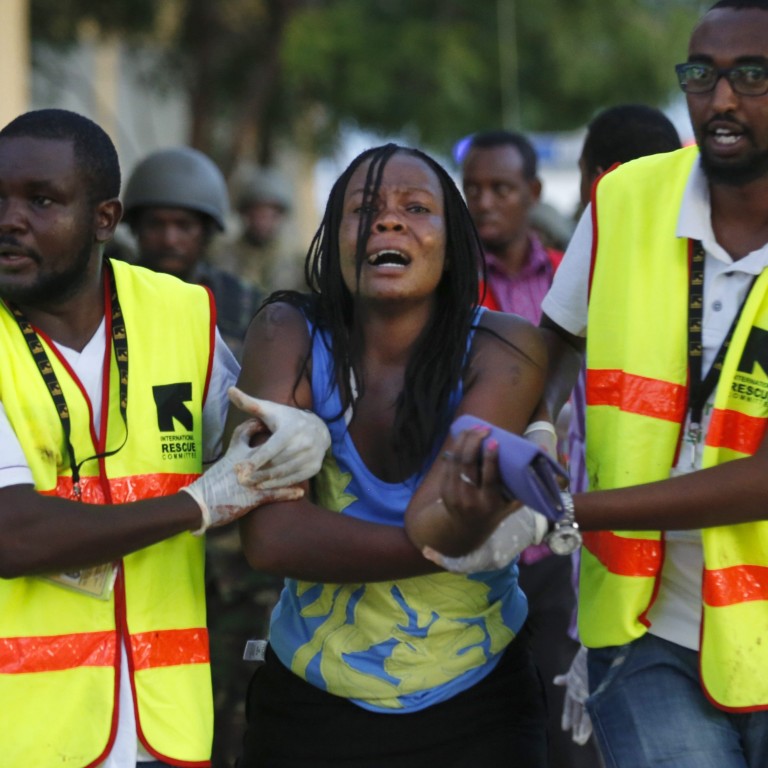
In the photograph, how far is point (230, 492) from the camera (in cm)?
347

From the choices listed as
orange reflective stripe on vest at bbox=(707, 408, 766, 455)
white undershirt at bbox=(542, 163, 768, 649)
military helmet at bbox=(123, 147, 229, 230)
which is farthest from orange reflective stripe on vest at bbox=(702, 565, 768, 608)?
military helmet at bbox=(123, 147, 229, 230)

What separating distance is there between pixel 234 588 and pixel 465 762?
305cm

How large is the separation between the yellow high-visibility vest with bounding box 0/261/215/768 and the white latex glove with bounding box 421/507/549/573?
702 millimetres

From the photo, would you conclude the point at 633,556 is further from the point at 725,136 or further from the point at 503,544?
the point at 725,136

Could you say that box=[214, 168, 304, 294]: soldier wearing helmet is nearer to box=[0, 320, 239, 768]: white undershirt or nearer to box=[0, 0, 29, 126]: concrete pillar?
box=[0, 0, 29, 126]: concrete pillar

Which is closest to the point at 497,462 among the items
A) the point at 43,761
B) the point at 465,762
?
the point at 465,762

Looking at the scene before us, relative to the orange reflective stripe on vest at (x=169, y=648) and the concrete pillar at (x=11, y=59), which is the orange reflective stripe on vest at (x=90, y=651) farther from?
the concrete pillar at (x=11, y=59)

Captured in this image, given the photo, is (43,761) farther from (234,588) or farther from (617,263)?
(234,588)

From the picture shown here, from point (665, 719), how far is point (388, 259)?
1.27m

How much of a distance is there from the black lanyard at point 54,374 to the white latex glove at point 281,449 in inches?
13.1

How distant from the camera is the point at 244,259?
10.4 meters

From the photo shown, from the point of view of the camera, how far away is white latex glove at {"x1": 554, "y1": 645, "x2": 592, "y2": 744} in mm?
4168

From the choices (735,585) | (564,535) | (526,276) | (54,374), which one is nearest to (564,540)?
(564,535)

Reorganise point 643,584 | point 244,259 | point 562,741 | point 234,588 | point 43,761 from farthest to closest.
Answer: point 244,259 < point 234,588 < point 562,741 < point 643,584 < point 43,761
